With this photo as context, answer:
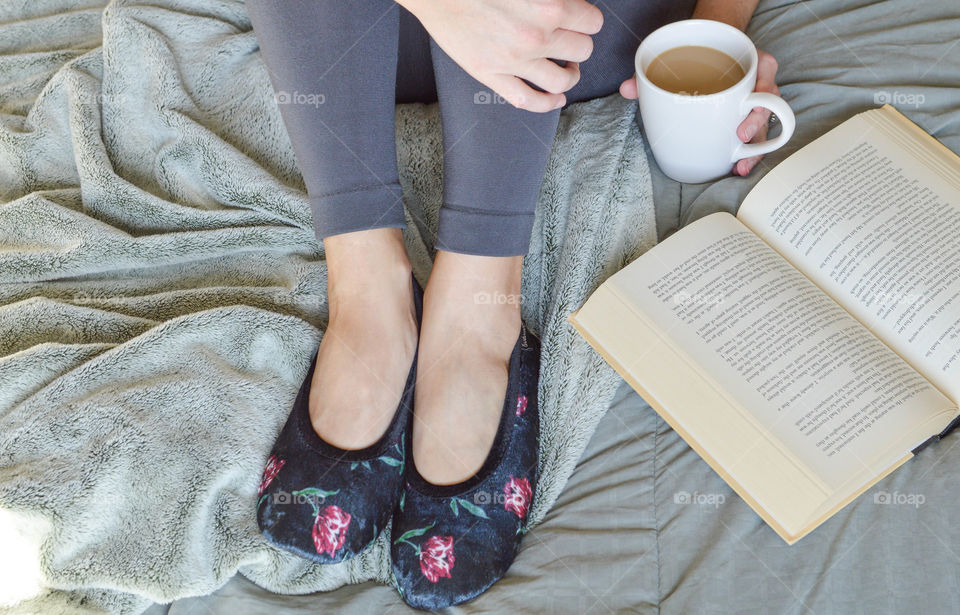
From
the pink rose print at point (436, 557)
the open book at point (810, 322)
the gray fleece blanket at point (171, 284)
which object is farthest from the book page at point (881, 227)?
the pink rose print at point (436, 557)

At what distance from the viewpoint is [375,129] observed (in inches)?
23.8

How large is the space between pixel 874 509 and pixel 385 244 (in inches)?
17.2

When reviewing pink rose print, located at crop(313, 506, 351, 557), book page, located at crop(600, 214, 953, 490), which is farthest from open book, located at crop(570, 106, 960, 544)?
pink rose print, located at crop(313, 506, 351, 557)

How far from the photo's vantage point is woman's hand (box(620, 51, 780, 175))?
0.66m

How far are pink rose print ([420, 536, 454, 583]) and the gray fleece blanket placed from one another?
5cm

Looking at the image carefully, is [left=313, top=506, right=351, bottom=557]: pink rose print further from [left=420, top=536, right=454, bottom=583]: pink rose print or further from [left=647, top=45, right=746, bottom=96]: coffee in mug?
[left=647, top=45, right=746, bottom=96]: coffee in mug

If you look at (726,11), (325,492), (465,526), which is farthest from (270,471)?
(726,11)

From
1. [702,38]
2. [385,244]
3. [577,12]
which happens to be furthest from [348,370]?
[702,38]

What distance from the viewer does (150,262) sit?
2.34ft

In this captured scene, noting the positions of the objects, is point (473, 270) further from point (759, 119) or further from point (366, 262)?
point (759, 119)

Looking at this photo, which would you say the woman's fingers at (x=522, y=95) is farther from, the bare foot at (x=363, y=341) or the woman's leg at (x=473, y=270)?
the bare foot at (x=363, y=341)

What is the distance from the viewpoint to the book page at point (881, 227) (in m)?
0.57

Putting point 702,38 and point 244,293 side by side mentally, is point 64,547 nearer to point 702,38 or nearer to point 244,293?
point 244,293

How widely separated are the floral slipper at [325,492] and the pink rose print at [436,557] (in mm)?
49
